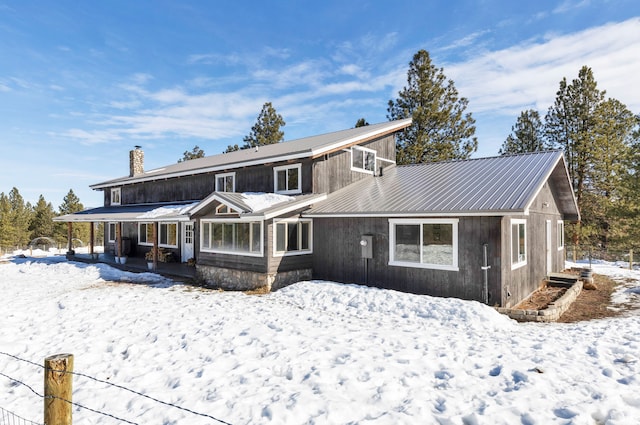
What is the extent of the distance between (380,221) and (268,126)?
89.9ft

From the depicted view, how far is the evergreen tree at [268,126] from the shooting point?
3591cm

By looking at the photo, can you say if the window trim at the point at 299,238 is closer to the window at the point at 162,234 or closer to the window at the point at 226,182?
the window at the point at 226,182

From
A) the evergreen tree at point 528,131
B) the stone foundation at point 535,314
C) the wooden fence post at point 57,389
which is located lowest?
the stone foundation at point 535,314

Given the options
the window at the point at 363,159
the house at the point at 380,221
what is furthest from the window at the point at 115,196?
the window at the point at 363,159

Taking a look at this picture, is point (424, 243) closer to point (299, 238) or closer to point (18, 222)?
point (299, 238)

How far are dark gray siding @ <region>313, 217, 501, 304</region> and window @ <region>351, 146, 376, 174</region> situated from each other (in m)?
4.36

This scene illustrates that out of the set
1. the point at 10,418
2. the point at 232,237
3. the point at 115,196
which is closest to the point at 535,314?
the point at 232,237

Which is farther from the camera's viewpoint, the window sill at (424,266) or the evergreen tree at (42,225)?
the evergreen tree at (42,225)

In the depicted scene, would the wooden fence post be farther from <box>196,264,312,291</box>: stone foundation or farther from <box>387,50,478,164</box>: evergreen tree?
<box>387,50,478,164</box>: evergreen tree

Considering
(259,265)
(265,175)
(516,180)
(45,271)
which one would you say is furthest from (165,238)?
(516,180)

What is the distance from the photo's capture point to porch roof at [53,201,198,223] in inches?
621

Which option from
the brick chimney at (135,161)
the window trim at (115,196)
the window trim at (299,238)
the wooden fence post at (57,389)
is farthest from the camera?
the window trim at (115,196)

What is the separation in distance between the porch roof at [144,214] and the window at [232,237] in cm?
124

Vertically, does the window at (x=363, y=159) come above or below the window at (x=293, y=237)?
above
